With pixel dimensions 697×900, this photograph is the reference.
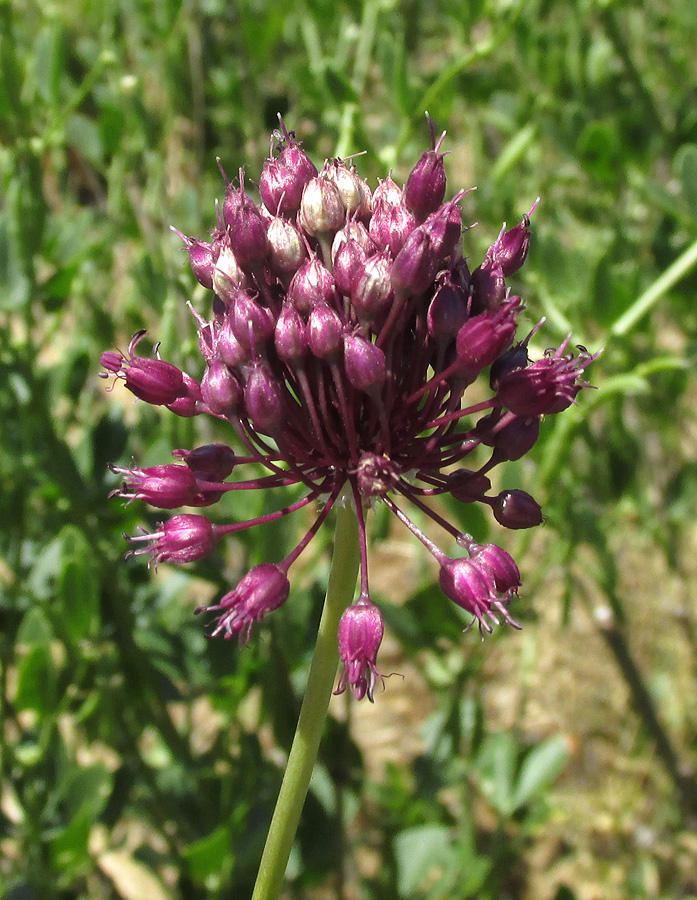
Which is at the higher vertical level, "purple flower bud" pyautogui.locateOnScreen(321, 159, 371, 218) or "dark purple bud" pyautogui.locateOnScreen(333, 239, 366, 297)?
"purple flower bud" pyautogui.locateOnScreen(321, 159, 371, 218)

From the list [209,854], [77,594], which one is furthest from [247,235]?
[209,854]

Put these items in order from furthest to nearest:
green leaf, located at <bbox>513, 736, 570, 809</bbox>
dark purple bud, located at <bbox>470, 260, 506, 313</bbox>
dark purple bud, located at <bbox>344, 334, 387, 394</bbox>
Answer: green leaf, located at <bbox>513, 736, 570, 809</bbox>
dark purple bud, located at <bbox>470, 260, 506, 313</bbox>
dark purple bud, located at <bbox>344, 334, 387, 394</bbox>

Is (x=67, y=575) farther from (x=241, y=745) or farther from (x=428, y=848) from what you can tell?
(x=428, y=848)

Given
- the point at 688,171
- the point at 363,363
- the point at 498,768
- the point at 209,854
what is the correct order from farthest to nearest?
the point at 498,768 < the point at 688,171 < the point at 209,854 < the point at 363,363

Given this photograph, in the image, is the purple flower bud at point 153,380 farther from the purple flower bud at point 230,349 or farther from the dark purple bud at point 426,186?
the dark purple bud at point 426,186

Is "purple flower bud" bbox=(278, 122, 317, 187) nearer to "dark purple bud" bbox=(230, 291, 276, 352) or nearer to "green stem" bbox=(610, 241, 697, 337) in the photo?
"dark purple bud" bbox=(230, 291, 276, 352)

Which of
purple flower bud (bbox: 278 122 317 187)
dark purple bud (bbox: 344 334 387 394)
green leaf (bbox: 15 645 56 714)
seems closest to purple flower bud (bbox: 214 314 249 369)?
dark purple bud (bbox: 344 334 387 394)

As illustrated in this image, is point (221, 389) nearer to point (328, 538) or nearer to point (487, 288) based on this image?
point (487, 288)

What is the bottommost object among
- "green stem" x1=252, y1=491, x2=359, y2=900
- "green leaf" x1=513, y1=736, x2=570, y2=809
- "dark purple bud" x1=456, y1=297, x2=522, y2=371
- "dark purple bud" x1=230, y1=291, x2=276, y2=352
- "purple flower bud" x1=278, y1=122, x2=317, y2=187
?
"green leaf" x1=513, y1=736, x2=570, y2=809
